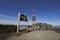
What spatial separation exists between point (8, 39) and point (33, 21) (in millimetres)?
11043

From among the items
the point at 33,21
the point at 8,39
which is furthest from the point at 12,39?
the point at 33,21

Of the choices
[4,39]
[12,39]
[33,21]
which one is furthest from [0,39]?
[33,21]

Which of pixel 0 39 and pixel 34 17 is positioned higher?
pixel 34 17

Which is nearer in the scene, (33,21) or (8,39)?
(8,39)

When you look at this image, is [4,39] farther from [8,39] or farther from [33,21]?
[33,21]

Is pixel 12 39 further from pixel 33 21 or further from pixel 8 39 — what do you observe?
pixel 33 21

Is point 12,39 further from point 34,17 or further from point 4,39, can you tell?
point 34,17

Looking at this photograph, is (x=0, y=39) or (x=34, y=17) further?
(x=34, y=17)

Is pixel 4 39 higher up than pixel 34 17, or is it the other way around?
pixel 34 17

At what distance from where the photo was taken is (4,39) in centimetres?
568

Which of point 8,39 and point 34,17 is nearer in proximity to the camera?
point 8,39

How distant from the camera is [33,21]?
16.5 meters

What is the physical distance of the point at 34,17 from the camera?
16.4 m

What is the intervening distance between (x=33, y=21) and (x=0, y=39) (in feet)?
36.7
